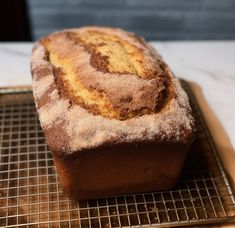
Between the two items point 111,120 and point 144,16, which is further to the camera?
point 144,16

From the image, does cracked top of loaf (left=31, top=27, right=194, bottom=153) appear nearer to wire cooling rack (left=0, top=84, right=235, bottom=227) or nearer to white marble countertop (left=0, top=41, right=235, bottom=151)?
wire cooling rack (left=0, top=84, right=235, bottom=227)

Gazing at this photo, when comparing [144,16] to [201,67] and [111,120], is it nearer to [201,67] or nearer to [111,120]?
[201,67]

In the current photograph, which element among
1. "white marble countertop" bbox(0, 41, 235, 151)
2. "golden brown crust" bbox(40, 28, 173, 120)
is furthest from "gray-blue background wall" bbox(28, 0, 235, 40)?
"golden brown crust" bbox(40, 28, 173, 120)

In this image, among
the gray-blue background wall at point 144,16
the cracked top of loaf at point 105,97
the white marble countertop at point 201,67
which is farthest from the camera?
the gray-blue background wall at point 144,16

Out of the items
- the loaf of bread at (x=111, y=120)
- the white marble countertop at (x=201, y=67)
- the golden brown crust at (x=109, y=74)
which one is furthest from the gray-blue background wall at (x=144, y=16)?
the loaf of bread at (x=111, y=120)

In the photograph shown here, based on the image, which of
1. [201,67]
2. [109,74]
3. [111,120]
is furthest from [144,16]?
[111,120]

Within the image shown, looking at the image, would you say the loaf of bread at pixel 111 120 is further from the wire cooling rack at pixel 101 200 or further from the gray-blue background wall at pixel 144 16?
the gray-blue background wall at pixel 144 16

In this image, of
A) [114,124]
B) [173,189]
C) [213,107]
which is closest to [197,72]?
[213,107]
